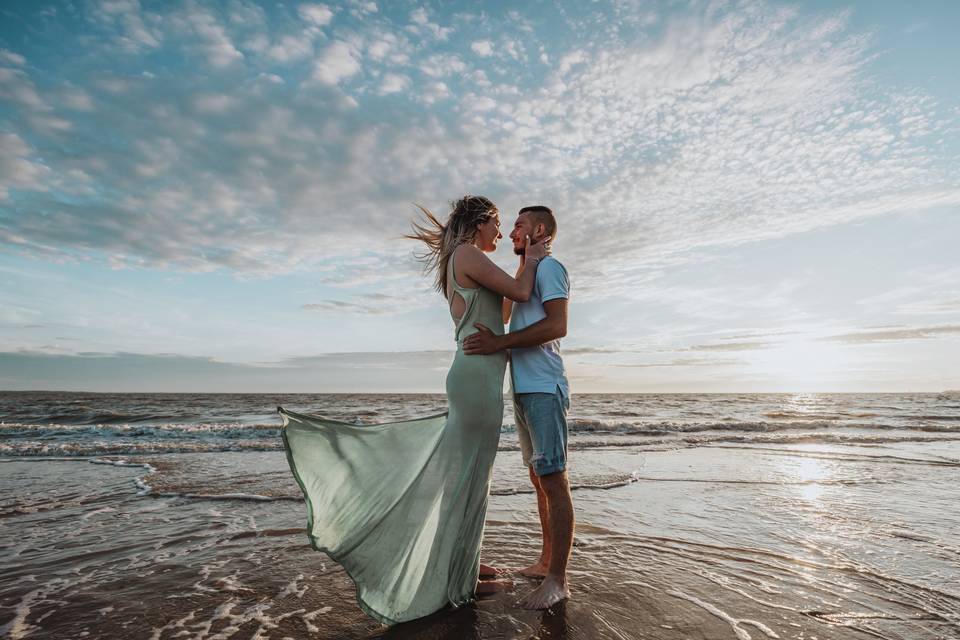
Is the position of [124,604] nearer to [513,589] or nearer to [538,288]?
[513,589]

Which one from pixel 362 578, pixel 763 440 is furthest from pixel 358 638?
pixel 763 440

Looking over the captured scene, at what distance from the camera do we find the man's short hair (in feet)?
12.0

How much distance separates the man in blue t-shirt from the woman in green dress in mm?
120

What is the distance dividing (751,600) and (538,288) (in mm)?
2404

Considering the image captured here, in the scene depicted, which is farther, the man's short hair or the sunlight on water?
the sunlight on water

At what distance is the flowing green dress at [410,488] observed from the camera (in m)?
2.90

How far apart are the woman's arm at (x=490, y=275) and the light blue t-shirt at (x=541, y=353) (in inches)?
4.1

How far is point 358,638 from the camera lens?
9.04ft

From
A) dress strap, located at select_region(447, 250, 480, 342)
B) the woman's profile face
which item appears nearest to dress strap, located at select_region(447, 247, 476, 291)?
dress strap, located at select_region(447, 250, 480, 342)

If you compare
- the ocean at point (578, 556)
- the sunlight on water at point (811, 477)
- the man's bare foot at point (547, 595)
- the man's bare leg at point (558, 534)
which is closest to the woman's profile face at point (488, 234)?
the man's bare leg at point (558, 534)

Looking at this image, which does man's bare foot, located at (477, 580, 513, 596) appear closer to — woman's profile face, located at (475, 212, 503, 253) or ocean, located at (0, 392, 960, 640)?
ocean, located at (0, 392, 960, 640)

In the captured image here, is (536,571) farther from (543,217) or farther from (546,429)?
(543,217)

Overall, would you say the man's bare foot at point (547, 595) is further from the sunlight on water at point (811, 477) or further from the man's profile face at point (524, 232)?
the sunlight on water at point (811, 477)

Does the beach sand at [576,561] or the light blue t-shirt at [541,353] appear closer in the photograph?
the beach sand at [576,561]
